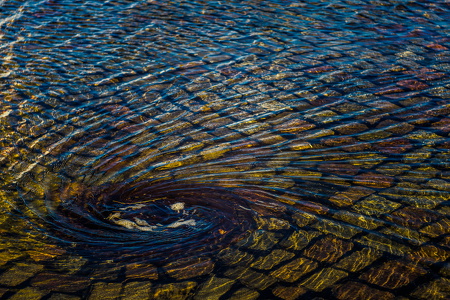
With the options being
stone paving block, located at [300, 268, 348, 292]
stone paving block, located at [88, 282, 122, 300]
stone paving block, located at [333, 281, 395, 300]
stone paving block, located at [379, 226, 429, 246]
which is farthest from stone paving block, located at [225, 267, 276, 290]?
stone paving block, located at [379, 226, 429, 246]

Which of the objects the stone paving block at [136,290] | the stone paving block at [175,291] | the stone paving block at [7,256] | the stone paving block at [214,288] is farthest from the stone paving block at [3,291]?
the stone paving block at [214,288]

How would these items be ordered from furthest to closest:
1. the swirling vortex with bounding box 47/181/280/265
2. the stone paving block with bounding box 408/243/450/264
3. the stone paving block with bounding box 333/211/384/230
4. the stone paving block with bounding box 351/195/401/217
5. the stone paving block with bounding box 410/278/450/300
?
the stone paving block with bounding box 351/195/401/217 < the stone paving block with bounding box 333/211/384/230 < the swirling vortex with bounding box 47/181/280/265 < the stone paving block with bounding box 408/243/450/264 < the stone paving block with bounding box 410/278/450/300

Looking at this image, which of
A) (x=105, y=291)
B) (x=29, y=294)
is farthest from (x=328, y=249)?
(x=29, y=294)

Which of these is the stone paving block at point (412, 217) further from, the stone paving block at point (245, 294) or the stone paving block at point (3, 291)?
the stone paving block at point (3, 291)

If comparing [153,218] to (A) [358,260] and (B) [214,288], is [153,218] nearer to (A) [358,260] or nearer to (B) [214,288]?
(B) [214,288]

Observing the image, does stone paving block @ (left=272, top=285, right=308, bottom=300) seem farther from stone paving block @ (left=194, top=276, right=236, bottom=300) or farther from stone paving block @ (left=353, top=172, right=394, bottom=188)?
stone paving block @ (left=353, top=172, right=394, bottom=188)
